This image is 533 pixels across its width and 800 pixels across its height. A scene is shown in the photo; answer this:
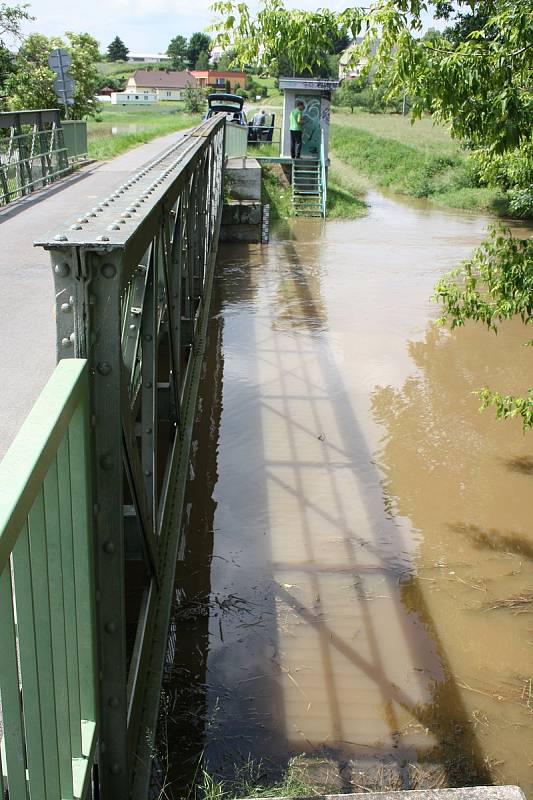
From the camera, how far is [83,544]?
2229mm

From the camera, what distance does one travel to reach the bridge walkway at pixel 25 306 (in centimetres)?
487

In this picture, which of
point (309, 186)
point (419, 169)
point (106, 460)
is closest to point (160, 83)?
point (419, 169)

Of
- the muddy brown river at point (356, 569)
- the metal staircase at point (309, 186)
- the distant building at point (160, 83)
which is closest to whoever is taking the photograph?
the muddy brown river at point (356, 569)

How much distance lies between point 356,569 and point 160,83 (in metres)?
151

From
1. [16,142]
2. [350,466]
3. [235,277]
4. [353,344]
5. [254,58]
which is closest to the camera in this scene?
[254,58]

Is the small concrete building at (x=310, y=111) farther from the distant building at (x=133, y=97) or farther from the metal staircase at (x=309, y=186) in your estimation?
A: the distant building at (x=133, y=97)

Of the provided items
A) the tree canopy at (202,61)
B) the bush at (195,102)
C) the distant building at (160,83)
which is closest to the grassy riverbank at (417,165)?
the bush at (195,102)

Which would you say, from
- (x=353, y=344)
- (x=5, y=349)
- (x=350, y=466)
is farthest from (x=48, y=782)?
(x=353, y=344)

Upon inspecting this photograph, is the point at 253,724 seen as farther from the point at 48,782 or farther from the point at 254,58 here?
the point at 254,58

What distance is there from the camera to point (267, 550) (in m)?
6.91

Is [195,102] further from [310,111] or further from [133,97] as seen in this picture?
[310,111]

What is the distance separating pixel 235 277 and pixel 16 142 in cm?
497

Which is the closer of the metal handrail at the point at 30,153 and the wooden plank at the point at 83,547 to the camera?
the wooden plank at the point at 83,547

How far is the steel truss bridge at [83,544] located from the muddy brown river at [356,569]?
1766mm
